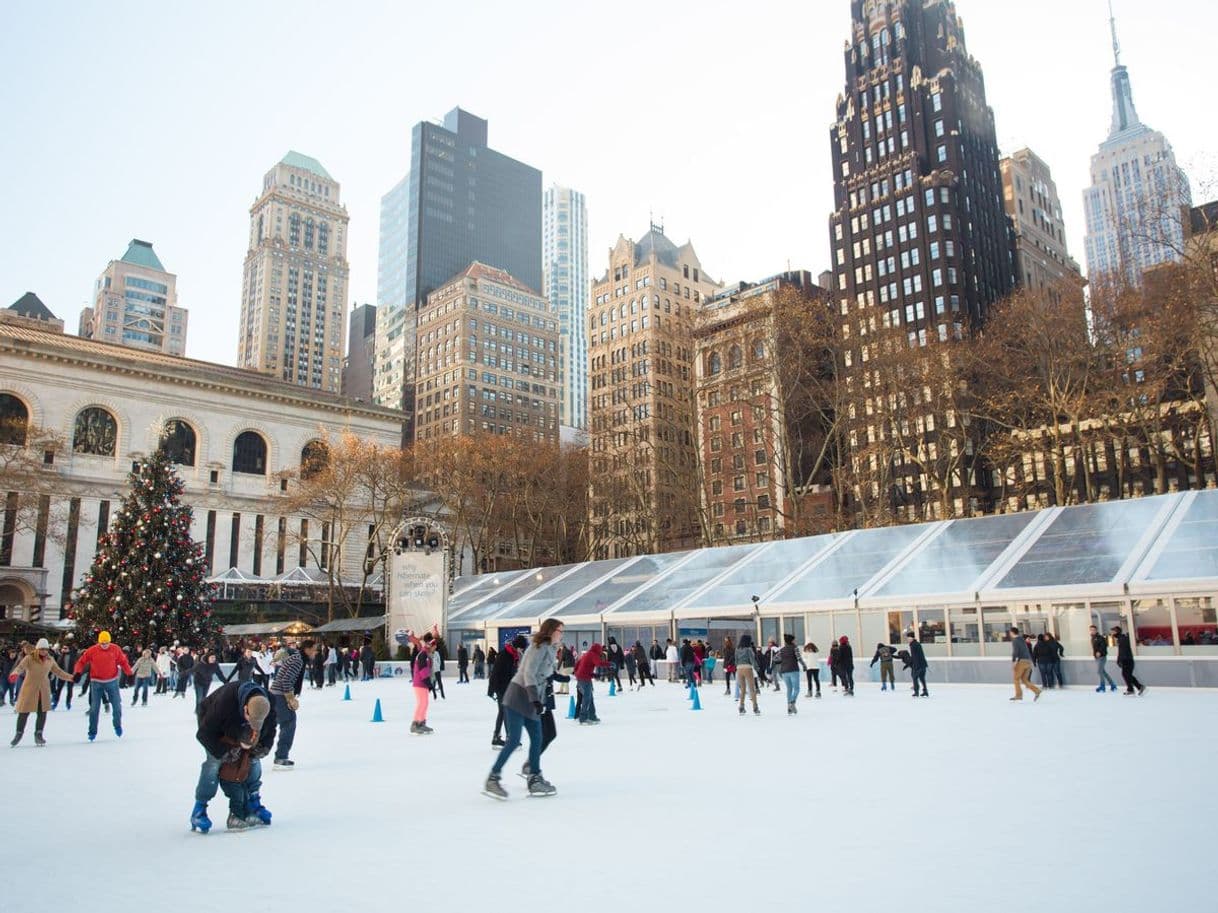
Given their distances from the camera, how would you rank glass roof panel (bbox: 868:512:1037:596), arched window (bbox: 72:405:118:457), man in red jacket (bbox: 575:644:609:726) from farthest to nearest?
arched window (bbox: 72:405:118:457), glass roof panel (bbox: 868:512:1037:596), man in red jacket (bbox: 575:644:609:726)

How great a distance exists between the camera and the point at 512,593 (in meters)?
41.2

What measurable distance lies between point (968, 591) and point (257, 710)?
21.2 m

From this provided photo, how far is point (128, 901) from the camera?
5332mm

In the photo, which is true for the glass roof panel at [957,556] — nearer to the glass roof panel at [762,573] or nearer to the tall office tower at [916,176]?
the glass roof panel at [762,573]

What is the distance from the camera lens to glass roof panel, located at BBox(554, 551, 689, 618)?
34.4 metres

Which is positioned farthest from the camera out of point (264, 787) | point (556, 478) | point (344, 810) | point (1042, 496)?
point (556, 478)

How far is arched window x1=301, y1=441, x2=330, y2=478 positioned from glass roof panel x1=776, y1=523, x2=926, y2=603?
4658cm

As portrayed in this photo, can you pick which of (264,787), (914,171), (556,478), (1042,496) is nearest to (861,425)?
(1042,496)

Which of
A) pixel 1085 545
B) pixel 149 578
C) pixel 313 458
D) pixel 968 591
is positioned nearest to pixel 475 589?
pixel 149 578

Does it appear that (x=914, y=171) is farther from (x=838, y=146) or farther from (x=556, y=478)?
(x=556, y=478)

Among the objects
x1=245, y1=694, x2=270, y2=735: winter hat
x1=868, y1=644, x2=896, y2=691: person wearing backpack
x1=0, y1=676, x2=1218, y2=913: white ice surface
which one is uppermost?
x1=245, y1=694, x2=270, y2=735: winter hat

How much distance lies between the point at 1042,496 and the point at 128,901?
60.7 meters

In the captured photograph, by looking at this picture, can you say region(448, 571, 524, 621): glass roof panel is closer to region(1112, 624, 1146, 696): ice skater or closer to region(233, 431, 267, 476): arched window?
region(1112, 624, 1146, 696): ice skater

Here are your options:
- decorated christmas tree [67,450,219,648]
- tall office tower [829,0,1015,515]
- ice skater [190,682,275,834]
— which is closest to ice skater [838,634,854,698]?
ice skater [190,682,275,834]
